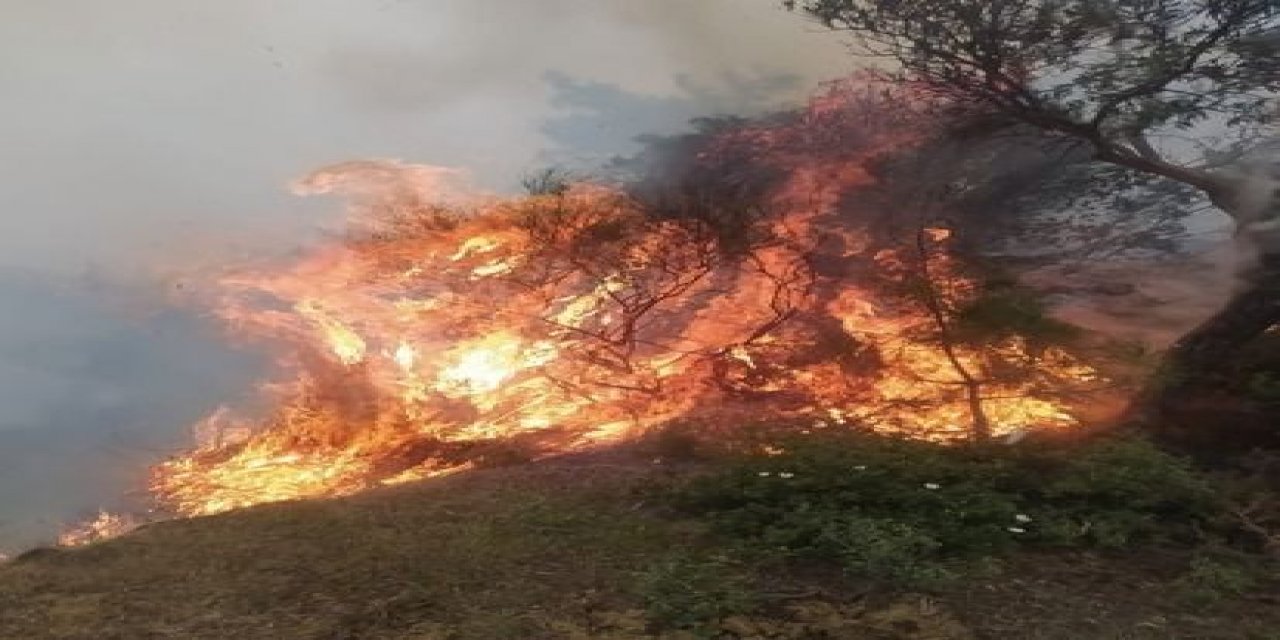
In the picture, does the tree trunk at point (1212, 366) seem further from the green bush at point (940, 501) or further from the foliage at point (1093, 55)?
the foliage at point (1093, 55)

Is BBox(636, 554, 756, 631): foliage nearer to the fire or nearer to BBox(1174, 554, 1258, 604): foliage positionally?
BBox(1174, 554, 1258, 604): foliage

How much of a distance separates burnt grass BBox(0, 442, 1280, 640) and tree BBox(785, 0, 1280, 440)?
3.55 metres

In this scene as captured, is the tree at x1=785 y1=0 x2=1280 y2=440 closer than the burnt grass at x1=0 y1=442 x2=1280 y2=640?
No

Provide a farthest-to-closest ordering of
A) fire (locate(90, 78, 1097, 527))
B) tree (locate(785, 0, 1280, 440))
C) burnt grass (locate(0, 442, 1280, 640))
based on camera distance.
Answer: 1. fire (locate(90, 78, 1097, 527))
2. tree (locate(785, 0, 1280, 440))
3. burnt grass (locate(0, 442, 1280, 640))

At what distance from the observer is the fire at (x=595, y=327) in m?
9.67

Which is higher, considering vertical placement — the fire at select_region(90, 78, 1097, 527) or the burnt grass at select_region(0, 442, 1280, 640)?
the fire at select_region(90, 78, 1097, 527)

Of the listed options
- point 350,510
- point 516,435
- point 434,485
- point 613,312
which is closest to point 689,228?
point 613,312

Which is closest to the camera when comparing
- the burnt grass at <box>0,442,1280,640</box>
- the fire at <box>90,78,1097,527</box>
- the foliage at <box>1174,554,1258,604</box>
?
the burnt grass at <box>0,442,1280,640</box>

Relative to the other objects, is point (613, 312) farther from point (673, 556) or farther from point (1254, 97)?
point (1254, 97)

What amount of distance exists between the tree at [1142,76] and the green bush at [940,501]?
1.78 meters

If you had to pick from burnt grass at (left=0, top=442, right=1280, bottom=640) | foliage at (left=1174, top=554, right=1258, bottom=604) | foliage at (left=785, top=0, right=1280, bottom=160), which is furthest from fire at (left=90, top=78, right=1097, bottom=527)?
foliage at (left=1174, top=554, right=1258, bottom=604)

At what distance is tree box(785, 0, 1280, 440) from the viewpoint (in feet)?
26.6

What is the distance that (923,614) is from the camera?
466 cm

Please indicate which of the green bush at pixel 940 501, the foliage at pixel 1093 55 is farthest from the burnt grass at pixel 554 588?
the foliage at pixel 1093 55
